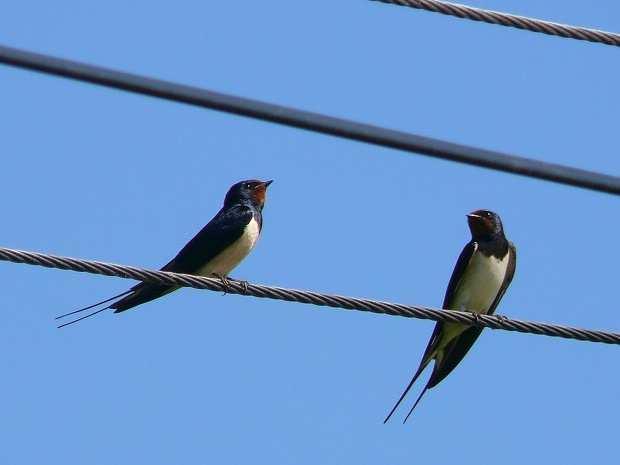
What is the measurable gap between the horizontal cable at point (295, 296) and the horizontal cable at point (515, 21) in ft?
3.97

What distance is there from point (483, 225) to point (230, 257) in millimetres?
1389

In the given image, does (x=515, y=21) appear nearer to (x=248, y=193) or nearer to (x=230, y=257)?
(x=230, y=257)

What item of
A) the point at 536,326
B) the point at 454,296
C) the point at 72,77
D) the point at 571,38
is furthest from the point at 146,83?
the point at 454,296

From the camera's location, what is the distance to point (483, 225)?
8.25 metres

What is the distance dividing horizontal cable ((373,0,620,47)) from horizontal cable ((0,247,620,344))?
121 cm

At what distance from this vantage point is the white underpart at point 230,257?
7852mm

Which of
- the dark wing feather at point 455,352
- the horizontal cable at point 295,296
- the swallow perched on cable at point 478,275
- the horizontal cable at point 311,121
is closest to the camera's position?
the horizontal cable at point 311,121

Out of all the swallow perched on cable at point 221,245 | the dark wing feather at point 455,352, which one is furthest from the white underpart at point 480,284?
the swallow perched on cable at point 221,245

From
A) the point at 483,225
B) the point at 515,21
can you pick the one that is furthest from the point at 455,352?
the point at 515,21

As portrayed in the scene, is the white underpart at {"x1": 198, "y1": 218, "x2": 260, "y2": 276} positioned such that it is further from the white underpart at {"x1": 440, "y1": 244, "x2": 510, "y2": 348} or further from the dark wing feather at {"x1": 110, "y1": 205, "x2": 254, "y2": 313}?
the white underpart at {"x1": 440, "y1": 244, "x2": 510, "y2": 348}

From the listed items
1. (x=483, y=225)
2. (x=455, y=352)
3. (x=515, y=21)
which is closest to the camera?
(x=515, y=21)

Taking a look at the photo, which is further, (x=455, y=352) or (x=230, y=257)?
(x=230, y=257)

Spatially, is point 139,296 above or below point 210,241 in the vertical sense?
below

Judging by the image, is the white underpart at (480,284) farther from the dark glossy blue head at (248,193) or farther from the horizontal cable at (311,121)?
the horizontal cable at (311,121)
